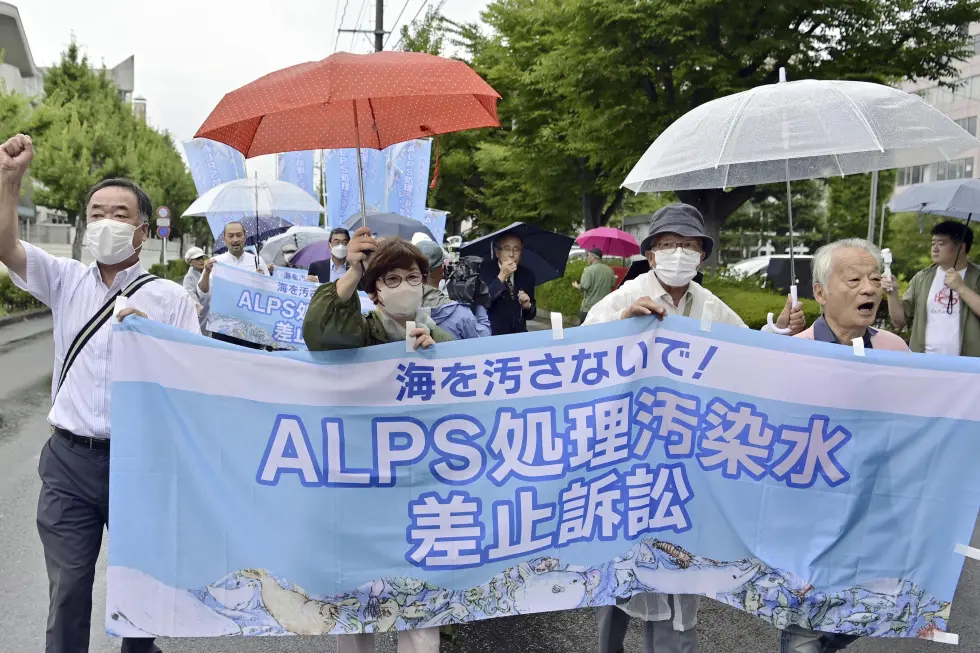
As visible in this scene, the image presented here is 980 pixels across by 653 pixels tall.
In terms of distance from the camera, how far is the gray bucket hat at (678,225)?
11.0 feet

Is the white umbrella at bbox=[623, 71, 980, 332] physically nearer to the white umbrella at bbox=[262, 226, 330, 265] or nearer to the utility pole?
the white umbrella at bbox=[262, 226, 330, 265]

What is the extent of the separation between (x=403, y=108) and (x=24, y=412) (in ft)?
21.9

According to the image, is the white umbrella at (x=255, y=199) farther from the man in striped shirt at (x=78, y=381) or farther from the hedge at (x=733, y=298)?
the man in striped shirt at (x=78, y=381)

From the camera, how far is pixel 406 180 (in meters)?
17.7

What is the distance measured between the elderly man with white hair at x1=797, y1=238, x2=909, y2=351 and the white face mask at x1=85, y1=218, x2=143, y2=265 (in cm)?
248

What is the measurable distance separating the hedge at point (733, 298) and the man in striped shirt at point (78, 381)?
397 inches

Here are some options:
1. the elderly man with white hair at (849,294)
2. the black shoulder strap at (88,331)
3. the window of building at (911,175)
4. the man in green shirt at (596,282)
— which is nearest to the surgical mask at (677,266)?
the elderly man with white hair at (849,294)

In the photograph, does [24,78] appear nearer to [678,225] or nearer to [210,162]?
[210,162]

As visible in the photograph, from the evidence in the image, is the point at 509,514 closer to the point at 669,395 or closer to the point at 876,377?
the point at 669,395

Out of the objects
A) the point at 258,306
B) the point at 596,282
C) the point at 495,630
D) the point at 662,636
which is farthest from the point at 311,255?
the point at 662,636

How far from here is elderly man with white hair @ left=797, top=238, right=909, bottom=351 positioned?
3.09 meters

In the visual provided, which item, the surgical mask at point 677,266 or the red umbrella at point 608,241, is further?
the red umbrella at point 608,241

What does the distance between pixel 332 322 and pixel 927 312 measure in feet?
15.7

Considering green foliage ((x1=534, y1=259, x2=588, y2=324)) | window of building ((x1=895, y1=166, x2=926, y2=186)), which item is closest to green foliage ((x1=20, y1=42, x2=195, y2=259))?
green foliage ((x1=534, y1=259, x2=588, y2=324))
